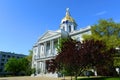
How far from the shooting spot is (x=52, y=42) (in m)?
54.9

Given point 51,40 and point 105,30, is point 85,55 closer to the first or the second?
point 105,30

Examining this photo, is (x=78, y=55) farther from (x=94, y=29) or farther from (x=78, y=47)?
(x=94, y=29)

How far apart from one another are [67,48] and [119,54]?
12811 mm

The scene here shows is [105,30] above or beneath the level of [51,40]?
beneath

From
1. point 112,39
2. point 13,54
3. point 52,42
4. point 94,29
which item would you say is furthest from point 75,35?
point 13,54

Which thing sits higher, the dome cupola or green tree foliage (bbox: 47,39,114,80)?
the dome cupola

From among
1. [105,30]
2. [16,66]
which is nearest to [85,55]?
[105,30]

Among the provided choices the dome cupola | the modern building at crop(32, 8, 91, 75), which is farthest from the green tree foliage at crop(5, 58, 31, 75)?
the dome cupola

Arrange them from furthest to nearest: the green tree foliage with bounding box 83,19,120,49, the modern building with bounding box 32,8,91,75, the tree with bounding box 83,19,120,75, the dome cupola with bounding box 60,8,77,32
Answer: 1. the dome cupola with bounding box 60,8,77,32
2. the modern building with bounding box 32,8,91,75
3. the green tree foliage with bounding box 83,19,120,49
4. the tree with bounding box 83,19,120,75

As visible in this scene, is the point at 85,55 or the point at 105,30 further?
the point at 105,30

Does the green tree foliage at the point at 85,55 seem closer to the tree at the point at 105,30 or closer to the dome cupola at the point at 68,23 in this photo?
the tree at the point at 105,30

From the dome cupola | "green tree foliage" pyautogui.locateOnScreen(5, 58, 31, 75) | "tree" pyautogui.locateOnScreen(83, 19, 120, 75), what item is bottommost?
"green tree foliage" pyautogui.locateOnScreen(5, 58, 31, 75)

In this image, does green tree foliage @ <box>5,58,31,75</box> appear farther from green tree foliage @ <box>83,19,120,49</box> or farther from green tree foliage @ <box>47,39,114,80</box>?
green tree foliage @ <box>47,39,114,80</box>

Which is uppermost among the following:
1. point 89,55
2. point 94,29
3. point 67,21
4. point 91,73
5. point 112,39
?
point 67,21
